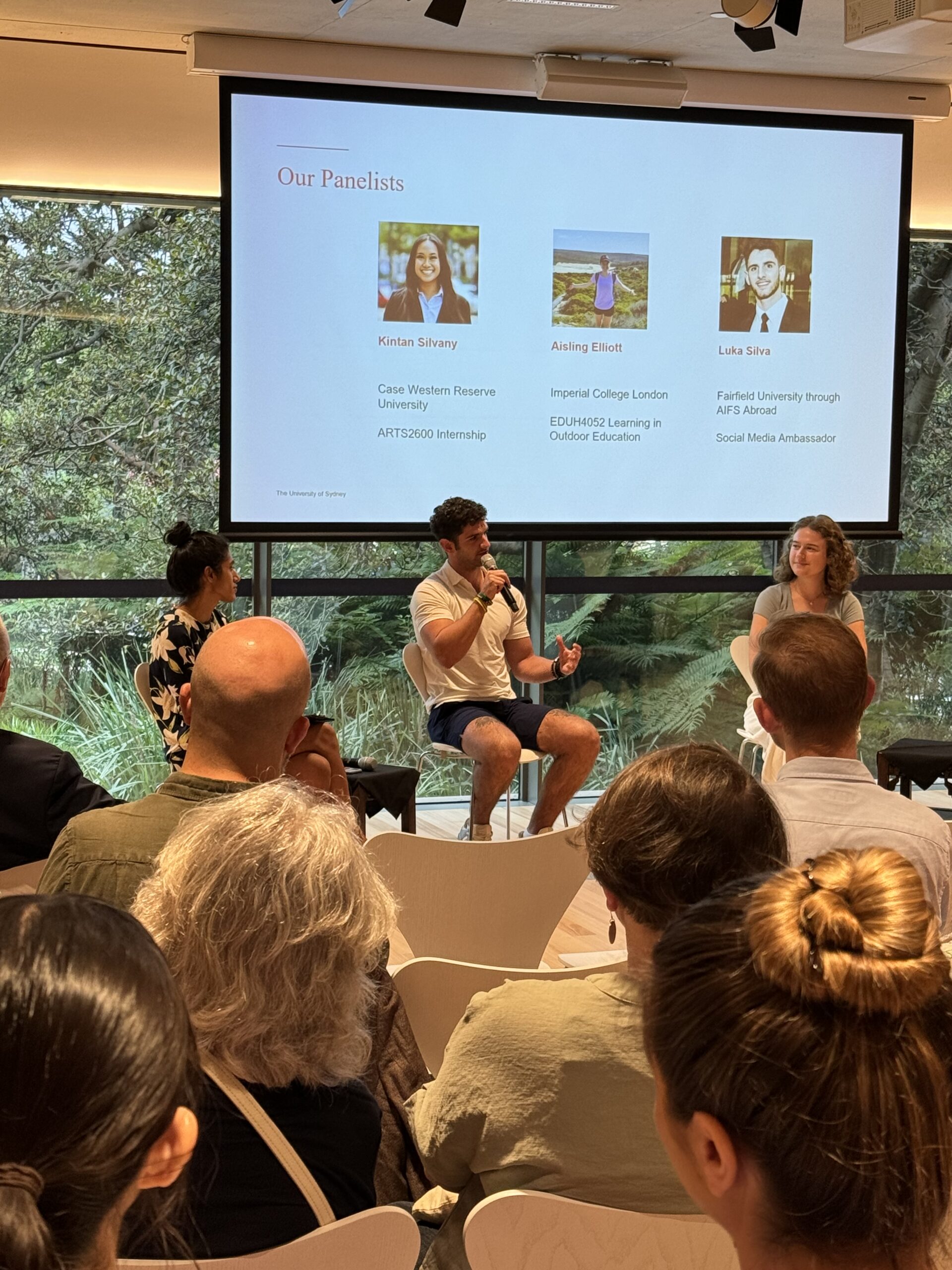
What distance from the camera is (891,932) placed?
954 millimetres

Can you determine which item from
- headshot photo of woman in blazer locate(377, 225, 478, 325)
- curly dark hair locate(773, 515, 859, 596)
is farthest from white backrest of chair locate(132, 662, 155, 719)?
curly dark hair locate(773, 515, 859, 596)

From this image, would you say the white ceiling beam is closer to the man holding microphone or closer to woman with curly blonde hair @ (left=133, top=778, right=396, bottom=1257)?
the man holding microphone

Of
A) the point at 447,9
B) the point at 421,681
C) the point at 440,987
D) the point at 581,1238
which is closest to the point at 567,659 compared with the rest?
the point at 421,681

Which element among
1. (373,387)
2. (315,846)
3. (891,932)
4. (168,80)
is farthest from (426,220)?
(891,932)

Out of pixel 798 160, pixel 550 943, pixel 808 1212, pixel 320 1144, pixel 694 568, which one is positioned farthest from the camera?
pixel 694 568

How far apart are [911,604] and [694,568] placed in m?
1.27

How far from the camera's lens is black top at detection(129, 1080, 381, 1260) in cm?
133

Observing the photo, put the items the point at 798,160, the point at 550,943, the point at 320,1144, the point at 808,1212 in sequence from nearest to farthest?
the point at 808,1212 < the point at 320,1144 < the point at 550,943 < the point at 798,160

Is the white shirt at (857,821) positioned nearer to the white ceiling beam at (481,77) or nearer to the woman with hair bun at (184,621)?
the woman with hair bun at (184,621)

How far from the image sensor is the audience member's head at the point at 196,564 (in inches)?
184

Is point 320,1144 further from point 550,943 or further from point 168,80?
point 168,80

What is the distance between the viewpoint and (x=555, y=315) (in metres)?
5.81

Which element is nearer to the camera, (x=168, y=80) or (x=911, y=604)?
(x=168, y=80)

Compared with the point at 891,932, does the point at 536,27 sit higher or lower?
higher
